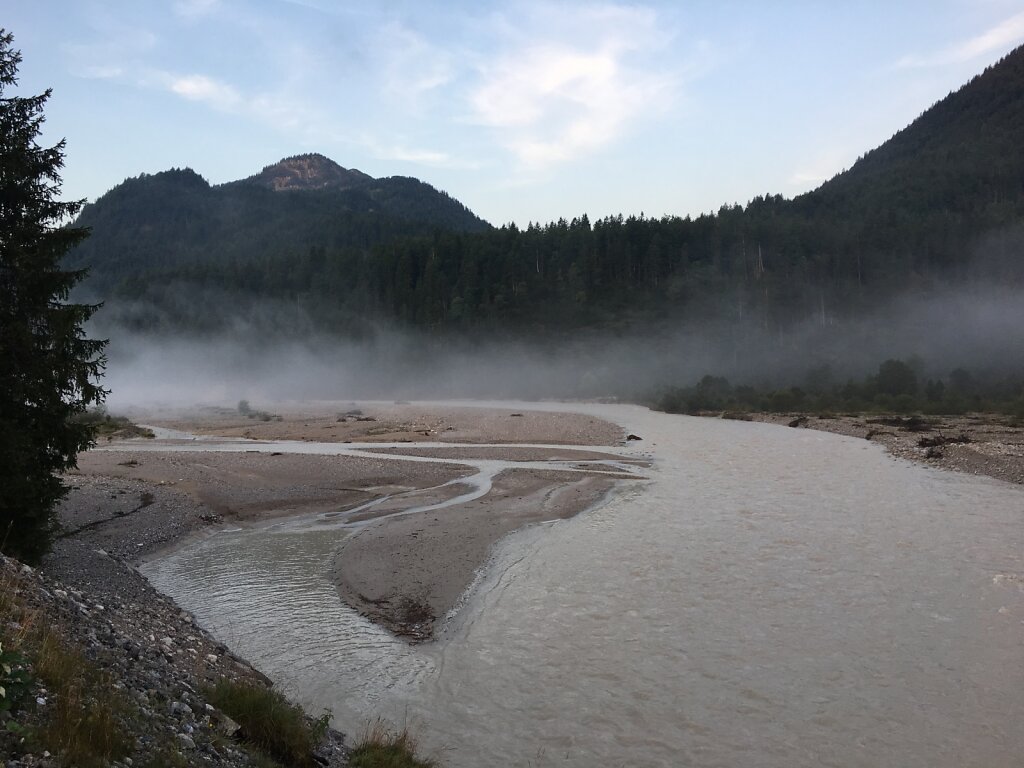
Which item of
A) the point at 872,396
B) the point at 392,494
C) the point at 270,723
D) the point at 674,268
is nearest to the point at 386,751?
the point at 270,723

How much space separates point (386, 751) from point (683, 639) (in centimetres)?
606

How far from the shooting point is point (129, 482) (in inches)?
1017

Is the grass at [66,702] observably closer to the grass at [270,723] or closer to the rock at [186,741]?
the rock at [186,741]

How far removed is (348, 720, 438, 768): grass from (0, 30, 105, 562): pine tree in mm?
7903

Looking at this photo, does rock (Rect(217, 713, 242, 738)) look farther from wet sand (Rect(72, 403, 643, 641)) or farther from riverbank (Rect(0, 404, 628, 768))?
wet sand (Rect(72, 403, 643, 641))

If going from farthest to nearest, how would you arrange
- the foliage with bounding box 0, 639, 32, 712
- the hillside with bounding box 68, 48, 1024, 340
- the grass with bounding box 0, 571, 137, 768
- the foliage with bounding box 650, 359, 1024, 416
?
the hillside with bounding box 68, 48, 1024, 340, the foliage with bounding box 650, 359, 1024, 416, the foliage with bounding box 0, 639, 32, 712, the grass with bounding box 0, 571, 137, 768

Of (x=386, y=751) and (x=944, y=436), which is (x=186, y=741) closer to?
(x=386, y=751)

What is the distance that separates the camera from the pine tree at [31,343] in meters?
11.6

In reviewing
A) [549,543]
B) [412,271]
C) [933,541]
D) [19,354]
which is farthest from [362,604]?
[412,271]

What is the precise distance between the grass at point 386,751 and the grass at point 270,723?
52 cm

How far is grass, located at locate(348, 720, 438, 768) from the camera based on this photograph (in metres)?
7.27

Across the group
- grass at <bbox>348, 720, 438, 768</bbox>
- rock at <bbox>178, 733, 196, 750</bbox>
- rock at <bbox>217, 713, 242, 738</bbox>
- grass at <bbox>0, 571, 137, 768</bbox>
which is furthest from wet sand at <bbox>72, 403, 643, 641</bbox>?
grass at <bbox>0, 571, 137, 768</bbox>

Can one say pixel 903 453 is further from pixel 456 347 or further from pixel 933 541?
pixel 456 347

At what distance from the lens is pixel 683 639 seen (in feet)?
37.7
